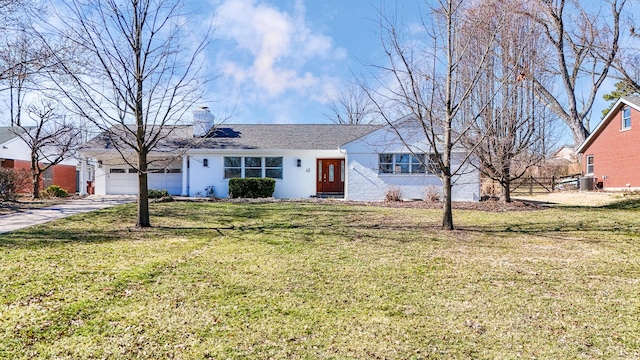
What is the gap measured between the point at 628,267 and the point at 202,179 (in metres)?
16.6

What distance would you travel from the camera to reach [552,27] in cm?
1916

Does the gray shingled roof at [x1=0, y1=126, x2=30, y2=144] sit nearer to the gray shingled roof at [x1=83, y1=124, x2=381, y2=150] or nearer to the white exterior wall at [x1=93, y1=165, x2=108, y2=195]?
the white exterior wall at [x1=93, y1=165, x2=108, y2=195]

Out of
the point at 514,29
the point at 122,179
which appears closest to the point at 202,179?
the point at 122,179

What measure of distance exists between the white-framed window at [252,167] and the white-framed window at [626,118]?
65.5 feet

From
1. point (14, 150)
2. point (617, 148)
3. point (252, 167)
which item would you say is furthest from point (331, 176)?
point (14, 150)

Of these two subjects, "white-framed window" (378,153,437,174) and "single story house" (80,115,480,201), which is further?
"white-framed window" (378,153,437,174)

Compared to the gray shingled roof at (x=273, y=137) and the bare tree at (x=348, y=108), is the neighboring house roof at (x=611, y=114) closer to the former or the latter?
the gray shingled roof at (x=273, y=137)

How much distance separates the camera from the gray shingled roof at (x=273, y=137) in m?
18.3

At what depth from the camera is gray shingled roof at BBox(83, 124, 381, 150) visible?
60.0ft

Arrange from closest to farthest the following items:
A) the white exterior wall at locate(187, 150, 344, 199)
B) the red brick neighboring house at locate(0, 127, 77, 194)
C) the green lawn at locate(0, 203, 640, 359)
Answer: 1. the green lawn at locate(0, 203, 640, 359)
2. the white exterior wall at locate(187, 150, 344, 199)
3. the red brick neighboring house at locate(0, 127, 77, 194)

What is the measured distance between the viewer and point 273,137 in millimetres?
19500

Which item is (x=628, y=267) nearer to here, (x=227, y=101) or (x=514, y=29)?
(x=514, y=29)

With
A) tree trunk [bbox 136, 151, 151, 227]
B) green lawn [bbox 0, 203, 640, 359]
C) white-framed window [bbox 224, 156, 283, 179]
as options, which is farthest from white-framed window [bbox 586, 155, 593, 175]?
tree trunk [bbox 136, 151, 151, 227]

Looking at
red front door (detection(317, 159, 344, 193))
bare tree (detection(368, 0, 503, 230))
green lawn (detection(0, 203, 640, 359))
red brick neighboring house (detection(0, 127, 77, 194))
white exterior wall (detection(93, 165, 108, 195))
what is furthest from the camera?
red brick neighboring house (detection(0, 127, 77, 194))
